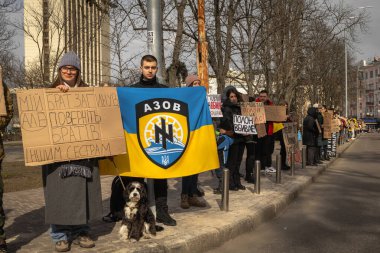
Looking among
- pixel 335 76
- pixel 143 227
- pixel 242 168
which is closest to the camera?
pixel 143 227

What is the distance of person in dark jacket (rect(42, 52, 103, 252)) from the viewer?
191 inches

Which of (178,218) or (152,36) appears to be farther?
(152,36)

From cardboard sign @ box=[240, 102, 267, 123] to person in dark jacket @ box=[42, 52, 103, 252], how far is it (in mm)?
4740

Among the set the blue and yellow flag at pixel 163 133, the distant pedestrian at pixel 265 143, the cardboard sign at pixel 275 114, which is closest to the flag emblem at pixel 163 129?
the blue and yellow flag at pixel 163 133

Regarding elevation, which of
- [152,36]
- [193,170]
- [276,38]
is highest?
[276,38]

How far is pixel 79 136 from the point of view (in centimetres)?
502

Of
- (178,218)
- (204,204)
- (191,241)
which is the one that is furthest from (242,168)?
(191,241)

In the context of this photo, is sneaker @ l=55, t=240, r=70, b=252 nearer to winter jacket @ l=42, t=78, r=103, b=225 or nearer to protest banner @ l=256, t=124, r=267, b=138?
winter jacket @ l=42, t=78, r=103, b=225

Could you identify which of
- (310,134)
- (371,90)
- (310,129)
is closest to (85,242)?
(310,129)

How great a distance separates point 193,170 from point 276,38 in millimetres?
15089

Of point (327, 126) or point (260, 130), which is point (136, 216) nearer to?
point (260, 130)

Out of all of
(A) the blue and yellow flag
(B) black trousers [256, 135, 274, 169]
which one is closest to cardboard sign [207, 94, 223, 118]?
(B) black trousers [256, 135, 274, 169]

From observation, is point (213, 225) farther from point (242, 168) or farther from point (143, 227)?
point (242, 168)

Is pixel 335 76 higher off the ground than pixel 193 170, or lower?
higher
